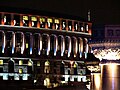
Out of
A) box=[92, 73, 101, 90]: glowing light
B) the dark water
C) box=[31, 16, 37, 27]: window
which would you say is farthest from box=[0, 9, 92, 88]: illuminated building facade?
the dark water

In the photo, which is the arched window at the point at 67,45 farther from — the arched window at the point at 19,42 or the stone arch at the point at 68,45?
the arched window at the point at 19,42

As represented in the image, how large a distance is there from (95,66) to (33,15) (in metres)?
35.0

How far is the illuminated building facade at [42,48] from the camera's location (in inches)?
1836

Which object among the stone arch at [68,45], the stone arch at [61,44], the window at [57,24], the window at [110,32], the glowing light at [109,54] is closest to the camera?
the glowing light at [109,54]

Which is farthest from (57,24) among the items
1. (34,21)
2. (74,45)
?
(74,45)

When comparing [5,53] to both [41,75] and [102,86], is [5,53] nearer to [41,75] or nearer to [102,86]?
[41,75]

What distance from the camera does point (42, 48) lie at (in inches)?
1956

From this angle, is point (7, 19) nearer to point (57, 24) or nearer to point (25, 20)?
point (25, 20)

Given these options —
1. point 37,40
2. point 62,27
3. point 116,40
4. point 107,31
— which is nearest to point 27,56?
point 37,40

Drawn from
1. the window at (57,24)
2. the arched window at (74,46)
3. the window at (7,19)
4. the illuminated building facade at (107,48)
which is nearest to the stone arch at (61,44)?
the window at (57,24)

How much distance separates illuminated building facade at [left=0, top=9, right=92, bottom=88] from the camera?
46.6 metres

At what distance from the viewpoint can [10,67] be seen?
47281 mm

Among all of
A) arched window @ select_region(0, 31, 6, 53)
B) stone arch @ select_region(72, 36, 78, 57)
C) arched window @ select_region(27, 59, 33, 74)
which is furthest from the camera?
stone arch @ select_region(72, 36, 78, 57)

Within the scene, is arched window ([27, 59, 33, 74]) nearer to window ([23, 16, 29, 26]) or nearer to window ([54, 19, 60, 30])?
window ([23, 16, 29, 26])
